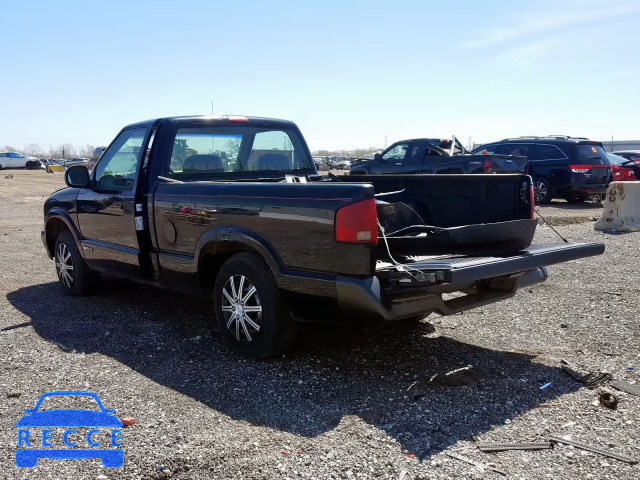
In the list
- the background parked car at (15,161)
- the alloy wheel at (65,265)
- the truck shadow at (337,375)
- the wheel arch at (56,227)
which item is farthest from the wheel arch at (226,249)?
the background parked car at (15,161)

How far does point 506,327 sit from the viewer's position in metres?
5.79

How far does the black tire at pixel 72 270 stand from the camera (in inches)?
273

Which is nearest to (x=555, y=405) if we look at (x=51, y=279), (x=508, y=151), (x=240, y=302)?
(x=240, y=302)

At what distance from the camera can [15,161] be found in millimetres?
51344

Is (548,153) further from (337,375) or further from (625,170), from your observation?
(337,375)

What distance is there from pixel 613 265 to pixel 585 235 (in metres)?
3.36

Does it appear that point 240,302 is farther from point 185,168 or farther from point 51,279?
point 51,279

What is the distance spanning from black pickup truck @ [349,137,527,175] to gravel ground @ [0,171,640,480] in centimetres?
793

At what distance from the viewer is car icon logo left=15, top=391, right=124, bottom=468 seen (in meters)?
3.35

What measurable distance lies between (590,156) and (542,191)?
1420mm

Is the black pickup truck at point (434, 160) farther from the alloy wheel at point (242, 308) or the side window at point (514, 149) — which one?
the alloy wheel at point (242, 308)

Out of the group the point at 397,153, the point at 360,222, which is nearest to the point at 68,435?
the point at 360,222

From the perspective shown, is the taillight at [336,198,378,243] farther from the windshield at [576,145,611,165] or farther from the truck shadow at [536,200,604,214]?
the windshield at [576,145,611,165]

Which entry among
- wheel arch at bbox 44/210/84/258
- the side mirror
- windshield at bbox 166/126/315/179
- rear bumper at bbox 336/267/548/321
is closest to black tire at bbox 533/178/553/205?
windshield at bbox 166/126/315/179
